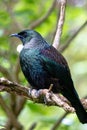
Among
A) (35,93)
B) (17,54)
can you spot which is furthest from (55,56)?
(17,54)

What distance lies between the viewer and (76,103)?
10.1 ft

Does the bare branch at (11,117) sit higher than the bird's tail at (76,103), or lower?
lower

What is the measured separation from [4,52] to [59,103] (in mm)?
1908

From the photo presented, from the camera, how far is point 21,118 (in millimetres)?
4812

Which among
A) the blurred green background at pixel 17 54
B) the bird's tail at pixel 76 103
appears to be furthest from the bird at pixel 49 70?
the blurred green background at pixel 17 54

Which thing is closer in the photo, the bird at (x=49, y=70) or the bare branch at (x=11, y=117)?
the bird at (x=49, y=70)

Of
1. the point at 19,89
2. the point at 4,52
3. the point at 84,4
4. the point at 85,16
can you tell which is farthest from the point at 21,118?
the point at 19,89

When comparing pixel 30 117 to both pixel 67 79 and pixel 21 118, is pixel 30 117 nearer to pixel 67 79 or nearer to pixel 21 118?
pixel 21 118

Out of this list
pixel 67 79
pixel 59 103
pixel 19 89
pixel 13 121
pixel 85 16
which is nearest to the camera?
pixel 59 103

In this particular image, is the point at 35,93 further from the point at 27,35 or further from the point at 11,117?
the point at 11,117

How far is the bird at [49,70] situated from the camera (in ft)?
10.2

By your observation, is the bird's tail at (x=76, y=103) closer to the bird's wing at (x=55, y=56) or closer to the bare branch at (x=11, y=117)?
the bird's wing at (x=55, y=56)

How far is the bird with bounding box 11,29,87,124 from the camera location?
311cm

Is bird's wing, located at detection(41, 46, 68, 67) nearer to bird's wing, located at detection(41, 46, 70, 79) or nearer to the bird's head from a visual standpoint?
bird's wing, located at detection(41, 46, 70, 79)
